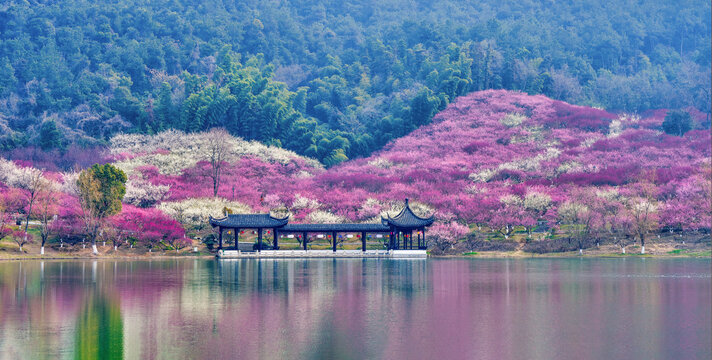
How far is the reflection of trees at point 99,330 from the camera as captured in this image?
2330cm

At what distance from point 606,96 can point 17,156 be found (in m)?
87.5

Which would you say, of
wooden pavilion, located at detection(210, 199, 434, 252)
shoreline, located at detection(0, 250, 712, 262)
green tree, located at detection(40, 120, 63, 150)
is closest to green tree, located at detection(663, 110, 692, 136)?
shoreline, located at detection(0, 250, 712, 262)

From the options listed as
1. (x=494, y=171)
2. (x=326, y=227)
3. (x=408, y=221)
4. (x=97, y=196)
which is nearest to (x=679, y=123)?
(x=494, y=171)

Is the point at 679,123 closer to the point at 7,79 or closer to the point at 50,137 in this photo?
the point at 50,137

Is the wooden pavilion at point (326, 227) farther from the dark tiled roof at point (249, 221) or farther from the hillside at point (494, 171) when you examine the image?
the hillside at point (494, 171)

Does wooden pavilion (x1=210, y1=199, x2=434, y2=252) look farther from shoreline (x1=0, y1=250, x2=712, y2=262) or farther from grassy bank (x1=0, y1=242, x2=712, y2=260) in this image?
grassy bank (x1=0, y1=242, x2=712, y2=260)

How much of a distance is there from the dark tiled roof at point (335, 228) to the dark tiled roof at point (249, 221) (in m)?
1.56

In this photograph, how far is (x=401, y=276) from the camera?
4572 cm

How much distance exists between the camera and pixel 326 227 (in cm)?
6350

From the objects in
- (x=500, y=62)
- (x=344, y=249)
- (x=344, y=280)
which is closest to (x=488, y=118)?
(x=500, y=62)

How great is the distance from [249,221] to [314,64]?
101 m

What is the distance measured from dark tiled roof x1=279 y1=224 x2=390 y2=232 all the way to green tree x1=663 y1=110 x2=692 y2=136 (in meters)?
50.1

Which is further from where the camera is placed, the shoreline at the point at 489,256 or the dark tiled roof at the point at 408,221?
the dark tiled roof at the point at 408,221

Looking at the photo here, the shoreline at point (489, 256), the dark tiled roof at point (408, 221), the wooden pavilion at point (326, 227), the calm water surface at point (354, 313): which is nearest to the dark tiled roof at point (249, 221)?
the wooden pavilion at point (326, 227)
